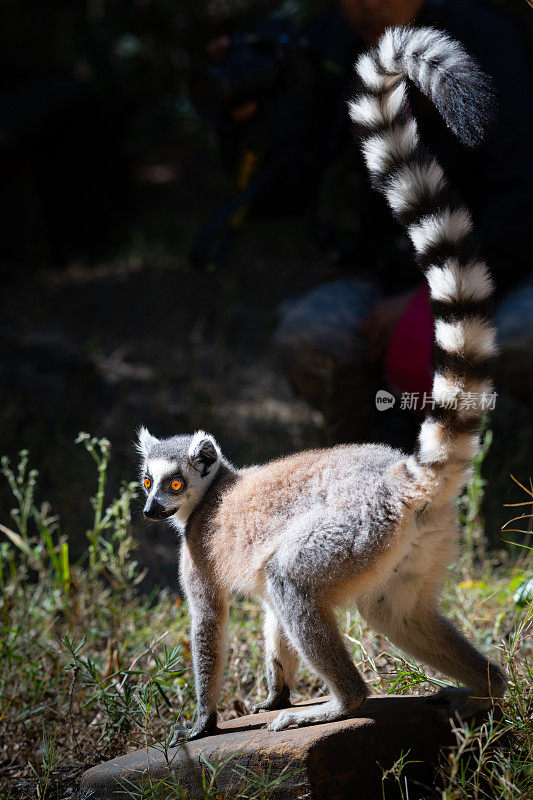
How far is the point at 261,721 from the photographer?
7.48ft

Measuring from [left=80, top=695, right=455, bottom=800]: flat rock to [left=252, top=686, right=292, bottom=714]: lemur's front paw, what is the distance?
0.25m

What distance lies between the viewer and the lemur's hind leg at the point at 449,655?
2.15 m

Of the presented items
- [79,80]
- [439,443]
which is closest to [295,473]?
[439,443]

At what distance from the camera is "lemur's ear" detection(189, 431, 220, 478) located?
8.59 feet

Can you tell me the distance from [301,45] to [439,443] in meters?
2.85

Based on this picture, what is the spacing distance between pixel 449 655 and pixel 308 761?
0.50 metres

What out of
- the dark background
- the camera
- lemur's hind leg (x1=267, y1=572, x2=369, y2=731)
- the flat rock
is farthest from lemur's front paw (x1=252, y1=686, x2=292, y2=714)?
the camera

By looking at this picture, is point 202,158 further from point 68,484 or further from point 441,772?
point 441,772

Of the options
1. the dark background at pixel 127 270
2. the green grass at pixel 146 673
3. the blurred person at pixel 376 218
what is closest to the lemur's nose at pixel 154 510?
the green grass at pixel 146 673

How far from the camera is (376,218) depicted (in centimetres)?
439

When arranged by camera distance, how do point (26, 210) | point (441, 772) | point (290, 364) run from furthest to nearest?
1. point (26, 210)
2. point (290, 364)
3. point (441, 772)

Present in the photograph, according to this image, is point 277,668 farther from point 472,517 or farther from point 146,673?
point 472,517

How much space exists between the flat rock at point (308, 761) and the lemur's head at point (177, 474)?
0.71 meters

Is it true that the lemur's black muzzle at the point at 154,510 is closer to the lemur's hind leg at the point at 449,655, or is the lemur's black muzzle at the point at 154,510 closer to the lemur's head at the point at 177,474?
the lemur's head at the point at 177,474
